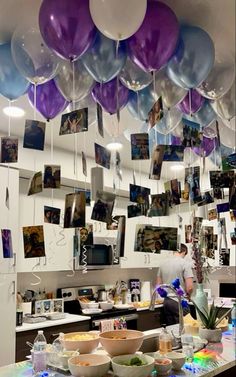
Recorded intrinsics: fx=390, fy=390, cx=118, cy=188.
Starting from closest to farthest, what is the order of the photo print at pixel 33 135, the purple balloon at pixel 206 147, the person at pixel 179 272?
the photo print at pixel 33 135 → the purple balloon at pixel 206 147 → the person at pixel 179 272

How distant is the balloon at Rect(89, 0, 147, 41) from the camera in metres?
1.72

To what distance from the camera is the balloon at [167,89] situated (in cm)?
239

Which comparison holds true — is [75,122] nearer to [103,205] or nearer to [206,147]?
[103,205]

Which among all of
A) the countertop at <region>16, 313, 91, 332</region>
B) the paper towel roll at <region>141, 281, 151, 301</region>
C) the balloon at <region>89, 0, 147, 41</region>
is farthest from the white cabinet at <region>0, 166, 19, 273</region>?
the paper towel roll at <region>141, 281, 151, 301</region>

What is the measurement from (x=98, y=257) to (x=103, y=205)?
122 inches

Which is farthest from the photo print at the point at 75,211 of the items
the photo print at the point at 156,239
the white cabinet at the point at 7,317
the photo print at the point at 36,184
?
the white cabinet at the point at 7,317

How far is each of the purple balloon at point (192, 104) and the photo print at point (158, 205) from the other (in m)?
0.66

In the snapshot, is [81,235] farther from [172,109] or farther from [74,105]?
[172,109]

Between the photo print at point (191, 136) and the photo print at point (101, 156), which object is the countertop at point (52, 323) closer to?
the photo print at point (101, 156)

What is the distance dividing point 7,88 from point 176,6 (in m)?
1.03

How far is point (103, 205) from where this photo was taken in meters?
2.14

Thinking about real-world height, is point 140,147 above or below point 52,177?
above

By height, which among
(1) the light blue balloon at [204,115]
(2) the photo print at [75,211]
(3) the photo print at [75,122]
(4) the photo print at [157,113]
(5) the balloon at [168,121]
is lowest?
(2) the photo print at [75,211]

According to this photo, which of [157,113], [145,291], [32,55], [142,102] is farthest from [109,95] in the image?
[145,291]
